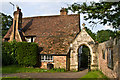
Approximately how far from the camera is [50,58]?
56.4 ft

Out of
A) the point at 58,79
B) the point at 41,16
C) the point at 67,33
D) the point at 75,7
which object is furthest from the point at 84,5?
the point at 41,16

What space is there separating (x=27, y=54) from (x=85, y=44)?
811 centimetres

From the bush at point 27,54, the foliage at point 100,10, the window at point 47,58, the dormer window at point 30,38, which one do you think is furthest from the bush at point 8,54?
the foliage at point 100,10

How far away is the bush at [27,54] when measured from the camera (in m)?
16.9

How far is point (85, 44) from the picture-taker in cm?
1645

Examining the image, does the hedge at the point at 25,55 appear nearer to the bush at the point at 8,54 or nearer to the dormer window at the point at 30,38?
the bush at the point at 8,54

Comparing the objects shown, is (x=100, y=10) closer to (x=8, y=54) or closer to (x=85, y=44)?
(x=85, y=44)

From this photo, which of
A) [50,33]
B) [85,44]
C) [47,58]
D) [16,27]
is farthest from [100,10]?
[16,27]

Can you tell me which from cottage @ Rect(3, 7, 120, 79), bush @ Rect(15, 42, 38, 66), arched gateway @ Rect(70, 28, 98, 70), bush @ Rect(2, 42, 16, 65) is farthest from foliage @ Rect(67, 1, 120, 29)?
bush @ Rect(2, 42, 16, 65)

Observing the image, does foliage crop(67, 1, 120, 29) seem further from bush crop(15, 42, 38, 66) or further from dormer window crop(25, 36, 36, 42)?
dormer window crop(25, 36, 36, 42)

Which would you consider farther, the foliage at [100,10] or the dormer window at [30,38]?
the dormer window at [30,38]

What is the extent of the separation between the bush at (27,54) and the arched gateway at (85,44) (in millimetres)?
5101

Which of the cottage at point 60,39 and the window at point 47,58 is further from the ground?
the cottage at point 60,39

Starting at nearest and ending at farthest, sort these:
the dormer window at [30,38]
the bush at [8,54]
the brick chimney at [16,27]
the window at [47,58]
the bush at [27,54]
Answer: the bush at [27,54] → the window at [47,58] → the bush at [8,54] → the dormer window at [30,38] → the brick chimney at [16,27]
